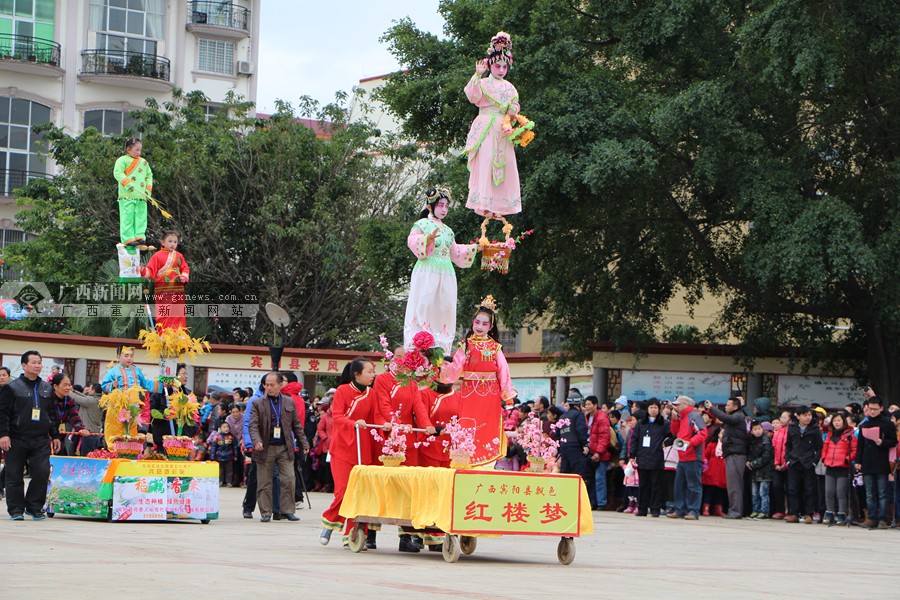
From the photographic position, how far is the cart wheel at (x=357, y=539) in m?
12.6

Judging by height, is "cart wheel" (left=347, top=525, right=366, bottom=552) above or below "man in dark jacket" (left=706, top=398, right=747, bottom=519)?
below

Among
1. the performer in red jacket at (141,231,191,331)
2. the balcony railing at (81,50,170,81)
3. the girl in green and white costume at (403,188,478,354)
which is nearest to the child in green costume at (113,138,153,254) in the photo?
the performer in red jacket at (141,231,191,331)

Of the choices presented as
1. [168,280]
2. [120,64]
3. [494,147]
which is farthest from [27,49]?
[494,147]

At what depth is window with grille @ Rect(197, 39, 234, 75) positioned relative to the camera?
5038cm

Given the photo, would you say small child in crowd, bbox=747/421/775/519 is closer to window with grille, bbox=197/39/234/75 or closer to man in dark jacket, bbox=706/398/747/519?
man in dark jacket, bbox=706/398/747/519

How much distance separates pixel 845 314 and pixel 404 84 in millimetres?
9624

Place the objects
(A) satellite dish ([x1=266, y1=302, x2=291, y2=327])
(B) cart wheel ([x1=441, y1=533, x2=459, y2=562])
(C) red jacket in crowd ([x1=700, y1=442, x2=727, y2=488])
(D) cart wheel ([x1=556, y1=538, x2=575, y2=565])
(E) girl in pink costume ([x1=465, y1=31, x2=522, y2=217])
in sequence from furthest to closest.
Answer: (A) satellite dish ([x1=266, y1=302, x2=291, y2=327]) → (C) red jacket in crowd ([x1=700, y1=442, x2=727, y2=488]) → (E) girl in pink costume ([x1=465, y1=31, x2=522, y2=217]) → (D) cart wheel ([x1=556, y1=538, x2=575, y2=565]) → (B) cart wheel ([x1=441, y1=533, x2=459, y2=562])

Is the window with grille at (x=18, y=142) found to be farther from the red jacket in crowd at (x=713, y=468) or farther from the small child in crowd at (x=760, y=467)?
the small child in crowd at (x=760, y=467)

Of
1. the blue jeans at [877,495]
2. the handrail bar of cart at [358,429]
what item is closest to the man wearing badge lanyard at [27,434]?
the handrail bar of cart at [358,429]

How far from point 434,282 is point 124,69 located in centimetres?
3744

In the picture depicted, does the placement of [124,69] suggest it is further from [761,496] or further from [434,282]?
[434,282]

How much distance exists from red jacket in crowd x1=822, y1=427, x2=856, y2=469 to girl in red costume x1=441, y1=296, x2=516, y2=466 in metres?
8.37

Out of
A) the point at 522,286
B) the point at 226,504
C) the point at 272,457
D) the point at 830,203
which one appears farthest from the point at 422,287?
the point at 522,286

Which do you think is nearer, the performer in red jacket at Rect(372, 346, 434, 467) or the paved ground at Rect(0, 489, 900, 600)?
the paved ground at Rect(0, 489, 900, 600)
